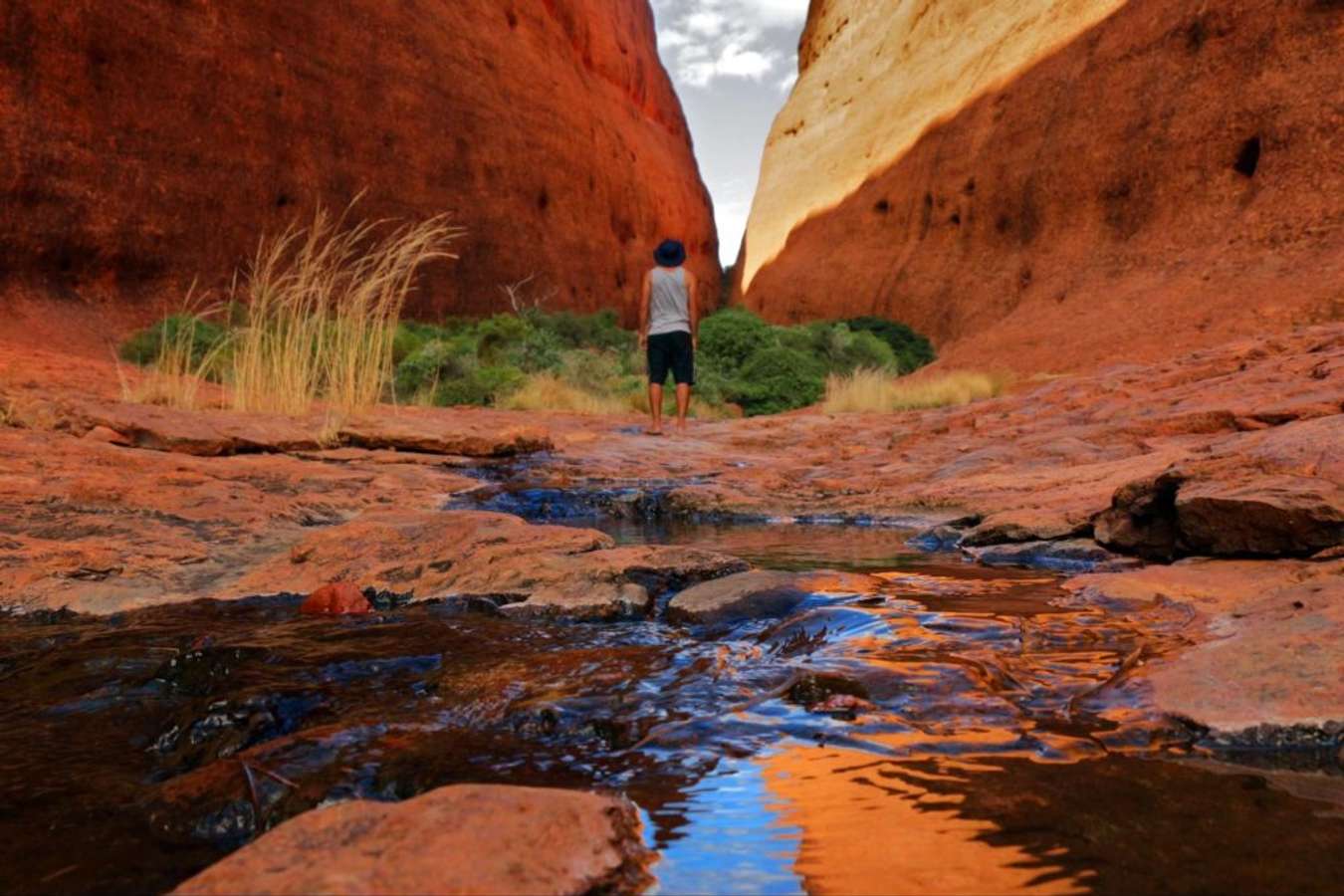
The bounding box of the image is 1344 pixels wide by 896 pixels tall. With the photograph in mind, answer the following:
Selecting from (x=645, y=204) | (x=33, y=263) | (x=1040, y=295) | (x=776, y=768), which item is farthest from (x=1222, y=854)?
(x=645, y=204)

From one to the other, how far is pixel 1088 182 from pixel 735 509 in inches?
568

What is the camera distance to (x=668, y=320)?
9.38 m

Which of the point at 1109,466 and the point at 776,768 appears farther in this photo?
the point at 1109,466

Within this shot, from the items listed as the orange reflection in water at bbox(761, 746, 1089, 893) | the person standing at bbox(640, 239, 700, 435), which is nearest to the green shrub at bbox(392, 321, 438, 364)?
the person standing at bbox(640, 239, 700, 435)

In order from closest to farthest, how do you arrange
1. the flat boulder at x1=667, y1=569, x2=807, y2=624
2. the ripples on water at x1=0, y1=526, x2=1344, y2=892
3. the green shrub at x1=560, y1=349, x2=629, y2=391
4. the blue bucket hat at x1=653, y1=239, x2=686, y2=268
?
the ripples on water at x1=0, y1=526, x2=1344, y2=892, the flat boulder at x1=667, y1=569, x2=807, y2=624, the blue bucket hat at x1=653, y1=239, x2=686, y2=268, the green shrub at x1=560, y1=349, x2=629, y2=391

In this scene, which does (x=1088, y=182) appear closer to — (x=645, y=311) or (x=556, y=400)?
(x=556, y=400)

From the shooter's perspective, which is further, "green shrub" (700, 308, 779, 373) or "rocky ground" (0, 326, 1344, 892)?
"green shrub" (700, 308, 779, 373)

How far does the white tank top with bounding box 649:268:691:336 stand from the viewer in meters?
9.32

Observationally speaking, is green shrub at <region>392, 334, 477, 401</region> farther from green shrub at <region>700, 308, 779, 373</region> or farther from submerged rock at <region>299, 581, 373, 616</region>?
submerged rock at <region>299, 581, 373, 616</region>

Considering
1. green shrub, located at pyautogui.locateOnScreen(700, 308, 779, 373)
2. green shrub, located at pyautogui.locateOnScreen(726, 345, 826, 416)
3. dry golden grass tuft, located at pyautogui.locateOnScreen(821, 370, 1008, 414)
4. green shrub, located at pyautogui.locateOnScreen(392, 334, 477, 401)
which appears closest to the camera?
dry golden grass tuft, located at pyautogui.locateOnScreen(821, 370, 1008, 414)

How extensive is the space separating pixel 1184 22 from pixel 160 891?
18.6m

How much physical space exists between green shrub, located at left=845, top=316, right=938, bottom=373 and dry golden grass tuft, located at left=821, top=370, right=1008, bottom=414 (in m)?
6.30

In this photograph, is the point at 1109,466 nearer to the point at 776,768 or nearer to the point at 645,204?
the point at 776,768

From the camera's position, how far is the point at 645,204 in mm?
33344
